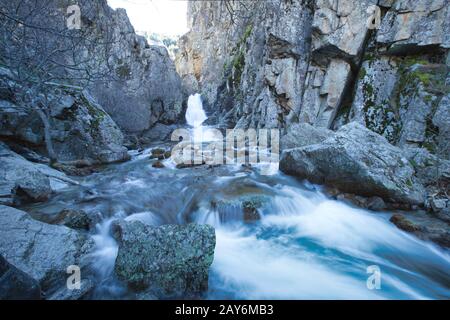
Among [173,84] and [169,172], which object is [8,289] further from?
[173,84]

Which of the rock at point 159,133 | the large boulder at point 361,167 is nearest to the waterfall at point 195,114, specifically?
the rock at point 159,133

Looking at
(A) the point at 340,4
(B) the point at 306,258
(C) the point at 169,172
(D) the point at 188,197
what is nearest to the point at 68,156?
(C) the point at 169,172

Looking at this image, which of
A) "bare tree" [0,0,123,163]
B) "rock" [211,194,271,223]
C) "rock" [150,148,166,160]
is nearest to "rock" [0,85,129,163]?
"bare tree" [0,0,123,163]

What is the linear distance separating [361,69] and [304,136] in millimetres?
4880

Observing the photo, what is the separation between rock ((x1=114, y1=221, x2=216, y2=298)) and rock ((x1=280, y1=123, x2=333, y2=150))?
23.9 feet

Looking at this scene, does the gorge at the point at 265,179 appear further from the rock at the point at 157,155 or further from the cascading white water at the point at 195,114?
Result: the cascading white water at the point at 195,114

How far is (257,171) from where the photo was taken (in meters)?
9.00

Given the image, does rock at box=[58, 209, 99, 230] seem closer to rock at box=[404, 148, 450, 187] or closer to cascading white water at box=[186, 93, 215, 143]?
rock at box=[404, 148, 450, 187]

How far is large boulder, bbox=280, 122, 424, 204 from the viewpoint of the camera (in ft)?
20.2

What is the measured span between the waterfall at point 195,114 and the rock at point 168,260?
2282 cm

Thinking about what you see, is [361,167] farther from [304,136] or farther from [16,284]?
[16,284]

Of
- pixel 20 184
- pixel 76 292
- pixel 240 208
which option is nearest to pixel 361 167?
pixel 240 208

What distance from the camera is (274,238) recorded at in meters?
5.22

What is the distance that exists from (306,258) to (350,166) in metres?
2.99
